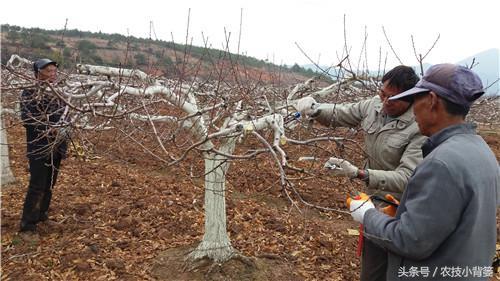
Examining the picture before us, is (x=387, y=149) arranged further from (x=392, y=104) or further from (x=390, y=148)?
(x=392, y=104)

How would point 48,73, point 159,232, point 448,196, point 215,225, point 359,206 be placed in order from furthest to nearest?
1. point 159,232
2. point 48,73
3. point 215,225
4. point 359,206
5. point 448,196

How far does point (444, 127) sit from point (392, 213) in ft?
1.94

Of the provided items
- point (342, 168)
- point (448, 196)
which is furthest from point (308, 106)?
point (448, 196)

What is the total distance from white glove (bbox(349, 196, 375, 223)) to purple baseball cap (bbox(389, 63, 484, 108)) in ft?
1.86

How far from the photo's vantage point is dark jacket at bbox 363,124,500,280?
1.24 metres

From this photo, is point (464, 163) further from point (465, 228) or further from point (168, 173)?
point (168, 173)

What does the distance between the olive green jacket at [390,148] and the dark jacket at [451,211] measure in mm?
592

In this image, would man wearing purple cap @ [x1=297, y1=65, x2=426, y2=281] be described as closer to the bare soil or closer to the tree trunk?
the bare soil

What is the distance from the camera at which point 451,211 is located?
1.24 metres

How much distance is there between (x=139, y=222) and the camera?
4008 mm

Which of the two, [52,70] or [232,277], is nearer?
[232,277]

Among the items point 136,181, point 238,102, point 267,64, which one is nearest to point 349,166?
point 238,102

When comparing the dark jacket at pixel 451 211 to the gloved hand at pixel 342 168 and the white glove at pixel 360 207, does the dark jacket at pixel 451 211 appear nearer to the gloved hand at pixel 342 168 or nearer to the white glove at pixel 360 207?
the white glove at pixel 360 207

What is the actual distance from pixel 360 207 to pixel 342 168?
44cm
